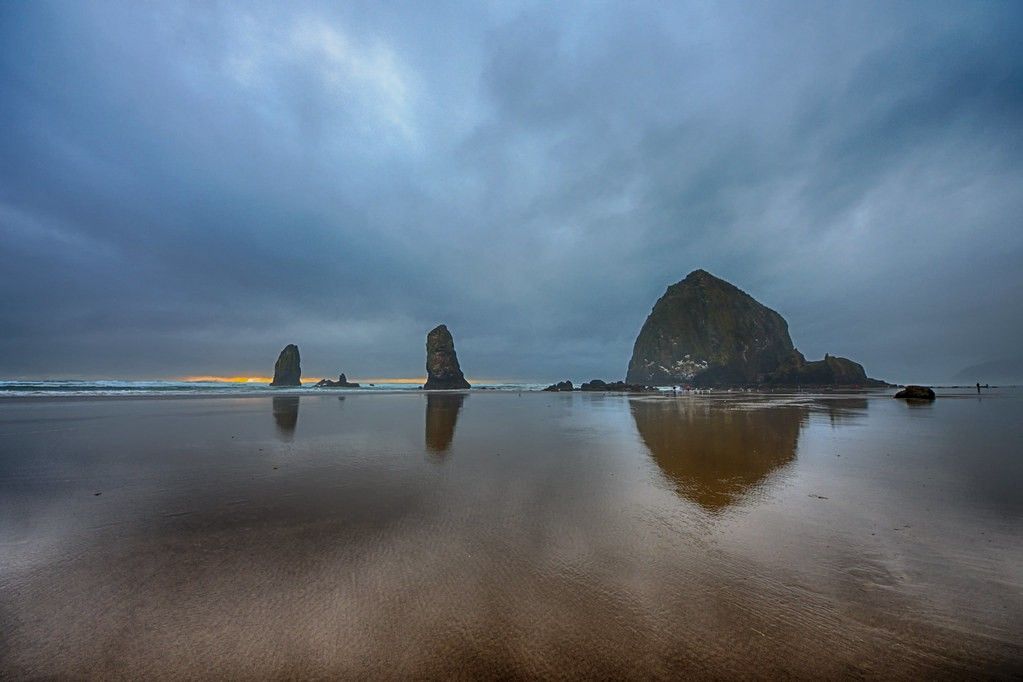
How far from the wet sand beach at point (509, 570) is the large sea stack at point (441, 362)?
3391 inches

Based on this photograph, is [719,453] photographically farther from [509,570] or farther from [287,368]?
[287,368]

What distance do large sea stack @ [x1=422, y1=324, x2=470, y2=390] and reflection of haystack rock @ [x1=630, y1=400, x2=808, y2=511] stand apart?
80097 millimetres

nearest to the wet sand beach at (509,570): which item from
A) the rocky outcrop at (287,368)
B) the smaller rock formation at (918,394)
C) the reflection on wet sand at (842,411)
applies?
the reflection on wet sand at (842,411)

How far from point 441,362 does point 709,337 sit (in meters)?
90.2

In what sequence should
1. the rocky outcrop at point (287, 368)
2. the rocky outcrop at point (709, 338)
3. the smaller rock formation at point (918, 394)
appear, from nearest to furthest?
the smaller rock formation at point (918, 394) → the rocky outcrop at point (287, 368) → the rocky outcrop at point (709, 338)

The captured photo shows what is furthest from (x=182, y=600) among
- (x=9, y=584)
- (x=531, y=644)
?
(x=531, y=644)

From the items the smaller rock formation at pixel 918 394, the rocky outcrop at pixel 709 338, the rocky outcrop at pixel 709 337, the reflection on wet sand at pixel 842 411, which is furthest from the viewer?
the rocky outcrop at pixel 709 337

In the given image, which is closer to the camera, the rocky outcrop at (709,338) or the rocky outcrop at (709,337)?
the rocky outcrop at (709,338)

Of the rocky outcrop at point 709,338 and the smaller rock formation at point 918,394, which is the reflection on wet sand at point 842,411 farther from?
the rocky outcrop at point 709,338

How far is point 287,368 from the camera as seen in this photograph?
109562 millimetres

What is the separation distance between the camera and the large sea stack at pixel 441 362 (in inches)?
3760

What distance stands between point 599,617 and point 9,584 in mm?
5768

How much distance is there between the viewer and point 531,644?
A: 9.96ft

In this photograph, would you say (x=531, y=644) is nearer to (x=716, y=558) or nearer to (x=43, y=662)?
(x=716, y=558)
